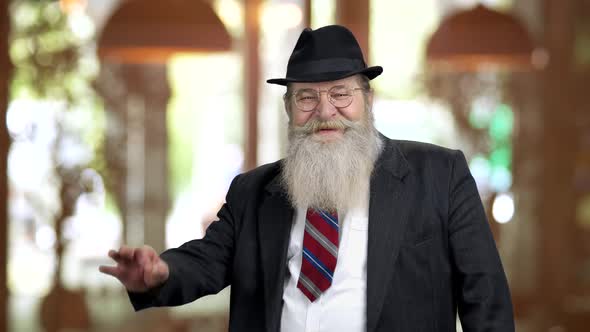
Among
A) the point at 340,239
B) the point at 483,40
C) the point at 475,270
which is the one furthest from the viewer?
the point at 483,40

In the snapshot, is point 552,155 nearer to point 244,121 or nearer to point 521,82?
point 521,82

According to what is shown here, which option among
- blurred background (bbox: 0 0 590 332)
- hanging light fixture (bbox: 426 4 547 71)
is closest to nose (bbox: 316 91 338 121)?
hanging light fixture (bbox: 426 4 547 71)

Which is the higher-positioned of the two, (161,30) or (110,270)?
(161,30)

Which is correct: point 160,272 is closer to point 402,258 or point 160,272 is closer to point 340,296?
point 340,296

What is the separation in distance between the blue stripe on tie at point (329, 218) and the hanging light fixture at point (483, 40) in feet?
10.1

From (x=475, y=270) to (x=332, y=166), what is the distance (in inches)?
19.2

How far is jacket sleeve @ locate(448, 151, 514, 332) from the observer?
2209mm

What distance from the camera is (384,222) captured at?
2.30 meters

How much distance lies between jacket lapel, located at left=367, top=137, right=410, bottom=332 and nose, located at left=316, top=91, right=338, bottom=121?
180 millimetres

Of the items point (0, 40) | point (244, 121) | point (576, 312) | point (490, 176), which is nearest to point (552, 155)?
point (490, 176)

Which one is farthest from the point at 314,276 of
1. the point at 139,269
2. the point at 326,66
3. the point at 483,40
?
the point at 483,40

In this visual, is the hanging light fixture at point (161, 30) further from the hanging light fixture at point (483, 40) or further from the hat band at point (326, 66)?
the hat band at point (326, 66)

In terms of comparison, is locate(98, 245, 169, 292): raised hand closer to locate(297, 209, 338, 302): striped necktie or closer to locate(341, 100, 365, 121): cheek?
locate(297, 209, 338, 302): striped necktie

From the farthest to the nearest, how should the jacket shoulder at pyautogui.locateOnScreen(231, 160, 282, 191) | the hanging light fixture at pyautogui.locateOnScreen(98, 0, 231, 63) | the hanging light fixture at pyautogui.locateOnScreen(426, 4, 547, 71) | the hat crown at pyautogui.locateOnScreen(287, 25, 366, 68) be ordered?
the hanging light fixture at pyautogui.locateOnScreen(426, 4, 547, 71)
the hanging light fixture at pyautogui.locateOnScreen(98, 0, 231, 63)
the jacket shoulder at pyautogui.locateOnScreen(231, 160, 282, 191)
the hat crown at pyautogui.locateOnScreen(287, 25, 366, 68)
